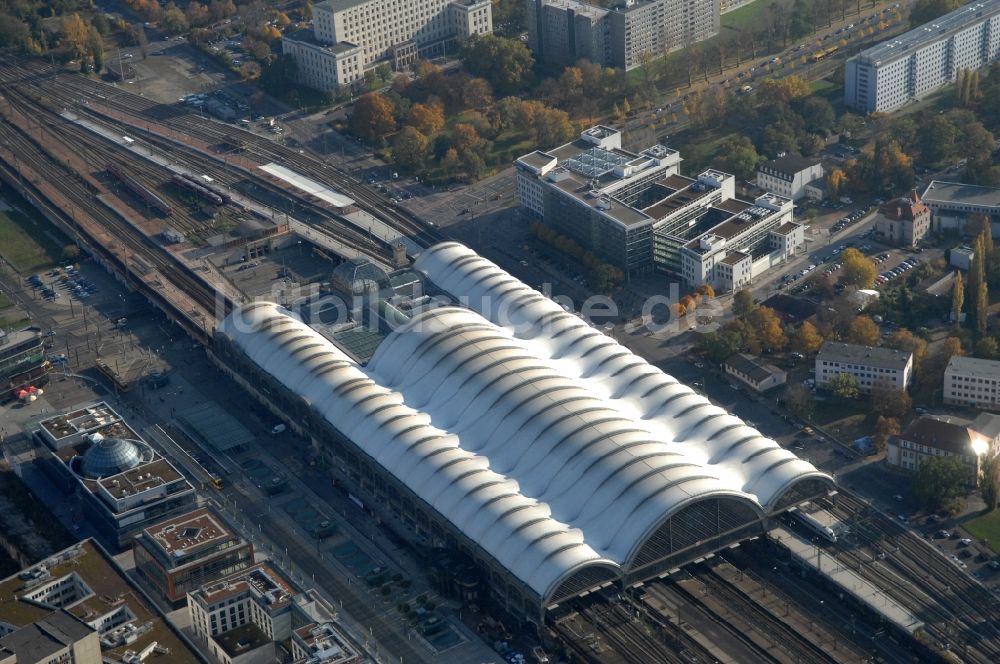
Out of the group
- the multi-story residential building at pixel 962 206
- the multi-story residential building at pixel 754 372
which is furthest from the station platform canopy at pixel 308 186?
the multi-story residential building at pixel 962 206

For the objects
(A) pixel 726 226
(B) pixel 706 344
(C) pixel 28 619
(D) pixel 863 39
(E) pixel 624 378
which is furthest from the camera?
(D) pixel 863 39

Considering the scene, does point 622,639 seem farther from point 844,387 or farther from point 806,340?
point 806,340

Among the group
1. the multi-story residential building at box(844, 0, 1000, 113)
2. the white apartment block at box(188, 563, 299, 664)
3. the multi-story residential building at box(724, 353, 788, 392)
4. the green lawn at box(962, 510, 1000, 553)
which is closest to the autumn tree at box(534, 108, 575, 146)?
the multi-story residential building at box(844, 0, 1000, 113)

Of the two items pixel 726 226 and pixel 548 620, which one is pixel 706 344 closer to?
pixel 726 226

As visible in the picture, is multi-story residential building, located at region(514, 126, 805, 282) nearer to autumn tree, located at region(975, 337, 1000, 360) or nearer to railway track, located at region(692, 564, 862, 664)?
autumn tree, located at region(975, 337, 1000, 360)

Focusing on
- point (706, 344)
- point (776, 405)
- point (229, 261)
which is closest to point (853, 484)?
point (776, 405)

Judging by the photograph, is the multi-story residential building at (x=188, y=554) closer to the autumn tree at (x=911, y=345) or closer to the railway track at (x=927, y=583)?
the railway track at (x=927, y=583)

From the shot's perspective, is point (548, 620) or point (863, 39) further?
point (863, 39)
